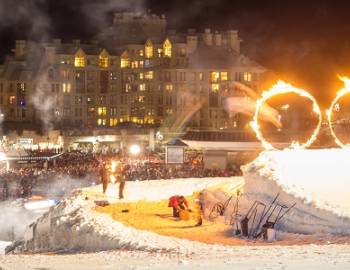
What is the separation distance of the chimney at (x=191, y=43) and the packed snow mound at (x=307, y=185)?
192 ft

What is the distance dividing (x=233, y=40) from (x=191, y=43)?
21.6ft

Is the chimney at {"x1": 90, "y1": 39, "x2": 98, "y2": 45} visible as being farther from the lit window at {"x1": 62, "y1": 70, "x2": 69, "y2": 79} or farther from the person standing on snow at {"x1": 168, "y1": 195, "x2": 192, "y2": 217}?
the person standing on snow at {"x1": 168, "y1": 195, "x2": 192, "y2": 217}

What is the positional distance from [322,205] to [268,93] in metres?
8.46

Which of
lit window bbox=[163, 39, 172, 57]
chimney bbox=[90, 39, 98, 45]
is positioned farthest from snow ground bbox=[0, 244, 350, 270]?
chimney bbox=[90, 39, 98, 45]

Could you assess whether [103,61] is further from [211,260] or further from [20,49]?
[211,260]

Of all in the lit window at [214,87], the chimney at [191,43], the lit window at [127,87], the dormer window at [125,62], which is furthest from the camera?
the lit window at [127,87]

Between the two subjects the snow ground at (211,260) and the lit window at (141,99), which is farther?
the lit window at (141,99)

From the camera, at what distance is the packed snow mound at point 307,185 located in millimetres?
19031

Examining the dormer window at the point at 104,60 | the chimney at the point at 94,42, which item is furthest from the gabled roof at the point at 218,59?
the chimney at the point at 94,42

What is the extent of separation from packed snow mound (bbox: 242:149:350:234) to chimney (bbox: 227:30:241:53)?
62.0 m

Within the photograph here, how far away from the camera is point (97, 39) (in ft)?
299

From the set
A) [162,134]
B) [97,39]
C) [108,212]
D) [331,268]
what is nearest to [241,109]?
[162,134]

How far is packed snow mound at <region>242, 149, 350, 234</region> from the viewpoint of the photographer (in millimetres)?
19031

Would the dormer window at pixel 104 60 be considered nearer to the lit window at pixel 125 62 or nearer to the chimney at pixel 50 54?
the lit window at pixel 125 62
